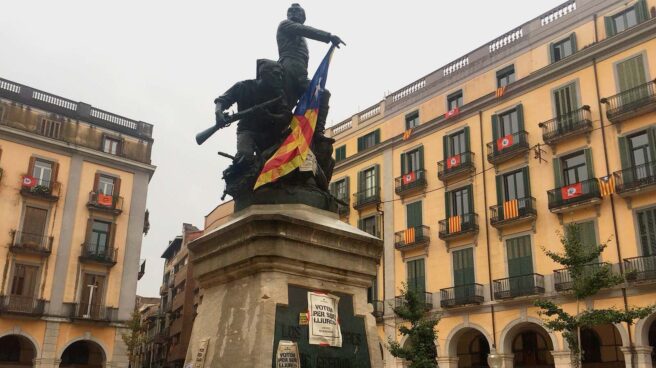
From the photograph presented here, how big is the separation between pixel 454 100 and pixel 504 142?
483 centimetres

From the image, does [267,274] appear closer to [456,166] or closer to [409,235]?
[456,166]

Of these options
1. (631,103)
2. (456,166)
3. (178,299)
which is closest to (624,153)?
(631,103)

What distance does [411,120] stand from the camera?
3528 cm

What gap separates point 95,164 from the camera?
3672 cm

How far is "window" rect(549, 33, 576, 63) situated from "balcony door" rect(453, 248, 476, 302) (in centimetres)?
982

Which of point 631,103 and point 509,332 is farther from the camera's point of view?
point 509,332

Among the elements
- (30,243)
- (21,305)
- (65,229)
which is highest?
(65,229)

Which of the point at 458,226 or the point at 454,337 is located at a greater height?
the point at 458,226

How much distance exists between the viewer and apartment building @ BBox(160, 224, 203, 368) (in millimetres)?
53312

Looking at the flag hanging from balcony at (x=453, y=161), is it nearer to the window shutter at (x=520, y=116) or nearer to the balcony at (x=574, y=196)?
the window shutter at (x=520, y=116)

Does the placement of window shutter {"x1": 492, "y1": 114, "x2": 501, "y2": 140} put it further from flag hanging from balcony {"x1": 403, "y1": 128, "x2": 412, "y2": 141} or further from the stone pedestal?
the stone pedestal

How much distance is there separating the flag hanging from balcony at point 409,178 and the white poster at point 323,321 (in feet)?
91.1

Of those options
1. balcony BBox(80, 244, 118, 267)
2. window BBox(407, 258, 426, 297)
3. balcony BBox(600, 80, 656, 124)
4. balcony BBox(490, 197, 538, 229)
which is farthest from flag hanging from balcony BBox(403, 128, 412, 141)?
balcony BBox(80, 244, 118, 267)

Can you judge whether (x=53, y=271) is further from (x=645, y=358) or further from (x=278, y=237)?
(x=278, y=237)
